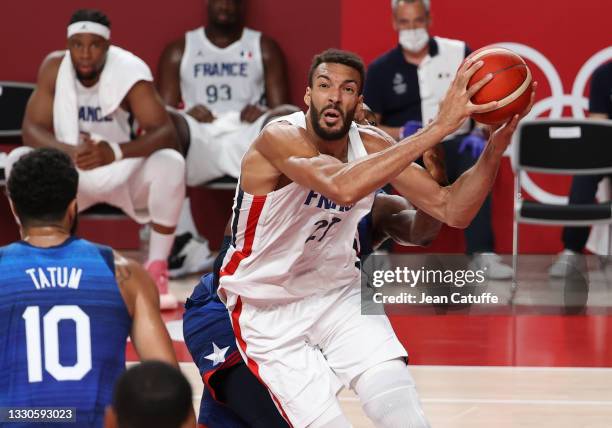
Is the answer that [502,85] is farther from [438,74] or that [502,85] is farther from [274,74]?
[274,74]

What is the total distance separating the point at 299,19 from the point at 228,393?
6.19 meters

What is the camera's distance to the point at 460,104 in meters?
4.00

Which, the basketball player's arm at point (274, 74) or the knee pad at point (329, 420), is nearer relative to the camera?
the knee pad at point (329, 420)

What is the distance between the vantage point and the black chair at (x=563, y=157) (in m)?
8.55

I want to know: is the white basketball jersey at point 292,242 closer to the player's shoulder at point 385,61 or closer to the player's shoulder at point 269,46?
the player's shoulder at point 385,61

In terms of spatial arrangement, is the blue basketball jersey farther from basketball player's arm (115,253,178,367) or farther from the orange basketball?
the orange basketball

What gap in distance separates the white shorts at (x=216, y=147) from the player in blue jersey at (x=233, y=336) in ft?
14.1

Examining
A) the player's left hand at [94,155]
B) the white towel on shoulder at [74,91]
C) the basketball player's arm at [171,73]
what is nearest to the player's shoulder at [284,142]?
the player's left hand at [94,155]

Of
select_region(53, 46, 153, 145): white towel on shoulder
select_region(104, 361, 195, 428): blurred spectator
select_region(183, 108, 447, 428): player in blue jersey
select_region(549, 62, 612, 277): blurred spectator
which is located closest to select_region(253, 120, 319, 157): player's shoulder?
select_region(183, 108, 447, 428): player in blue jersey

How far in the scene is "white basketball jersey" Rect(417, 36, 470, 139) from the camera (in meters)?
9.38

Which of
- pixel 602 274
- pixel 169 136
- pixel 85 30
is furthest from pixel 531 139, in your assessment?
pixel 85 30

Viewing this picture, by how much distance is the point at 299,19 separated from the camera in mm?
10492

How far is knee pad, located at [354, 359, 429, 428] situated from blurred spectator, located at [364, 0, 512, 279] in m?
4.84

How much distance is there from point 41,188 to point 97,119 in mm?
5414
